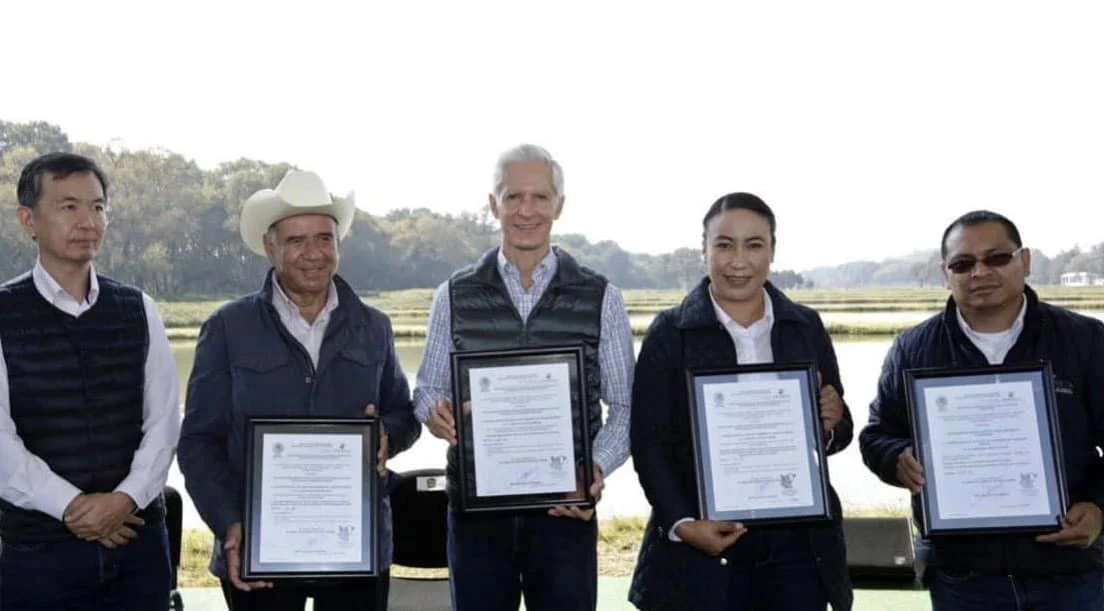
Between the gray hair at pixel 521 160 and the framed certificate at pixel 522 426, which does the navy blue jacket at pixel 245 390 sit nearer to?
the framed certificate at pixel 522 426

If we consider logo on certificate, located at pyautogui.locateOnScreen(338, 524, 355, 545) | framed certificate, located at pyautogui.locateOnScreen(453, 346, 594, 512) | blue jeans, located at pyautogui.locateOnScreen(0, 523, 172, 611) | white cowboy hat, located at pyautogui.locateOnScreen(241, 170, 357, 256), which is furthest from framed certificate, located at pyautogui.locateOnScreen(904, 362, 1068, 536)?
blue jeans, located at pyautogui.locateOnScreen(0, 523, 172, 611)

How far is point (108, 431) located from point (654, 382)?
1556mm

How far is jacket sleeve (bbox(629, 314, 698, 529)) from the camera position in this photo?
8.38ft

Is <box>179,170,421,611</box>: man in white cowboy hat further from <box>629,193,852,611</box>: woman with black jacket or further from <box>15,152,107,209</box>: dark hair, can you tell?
<box>629,193,852,611</box>: woman with black jacket

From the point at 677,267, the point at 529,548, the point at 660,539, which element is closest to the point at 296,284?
the point at 529,548

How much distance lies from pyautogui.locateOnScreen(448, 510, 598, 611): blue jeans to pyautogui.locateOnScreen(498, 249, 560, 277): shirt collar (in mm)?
685

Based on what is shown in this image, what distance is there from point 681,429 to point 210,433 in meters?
1.27

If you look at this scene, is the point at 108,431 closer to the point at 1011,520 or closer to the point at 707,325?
the point at 707,325

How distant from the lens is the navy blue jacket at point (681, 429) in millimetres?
2498

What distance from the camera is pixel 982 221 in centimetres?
266

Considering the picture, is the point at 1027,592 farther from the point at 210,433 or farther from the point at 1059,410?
the point at 210,433

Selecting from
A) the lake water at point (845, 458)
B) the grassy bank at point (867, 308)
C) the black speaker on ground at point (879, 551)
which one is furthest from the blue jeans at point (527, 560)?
the grassy bank at point (867, 308)

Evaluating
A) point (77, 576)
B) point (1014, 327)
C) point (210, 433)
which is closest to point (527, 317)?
point (210, 433)

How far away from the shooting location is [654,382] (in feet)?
8.45
